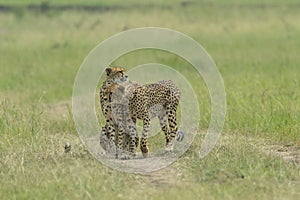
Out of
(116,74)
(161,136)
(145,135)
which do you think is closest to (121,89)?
(116,74)

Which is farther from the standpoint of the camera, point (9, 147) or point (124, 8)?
point (124, 8)

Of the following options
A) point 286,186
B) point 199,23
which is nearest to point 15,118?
point 286,186

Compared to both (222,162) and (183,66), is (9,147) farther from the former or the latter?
(183,66)

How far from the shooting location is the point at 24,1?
134 ft

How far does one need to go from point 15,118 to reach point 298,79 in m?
5.95

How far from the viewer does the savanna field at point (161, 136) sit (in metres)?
7.48

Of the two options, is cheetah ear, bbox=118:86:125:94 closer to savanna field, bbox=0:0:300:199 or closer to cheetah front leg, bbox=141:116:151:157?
cheetah front leg, bbox=141:116:151:157

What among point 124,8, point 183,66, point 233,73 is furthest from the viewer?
point 124,8

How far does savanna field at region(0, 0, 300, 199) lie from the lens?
7.48 metres

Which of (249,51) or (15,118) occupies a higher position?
(249,51)

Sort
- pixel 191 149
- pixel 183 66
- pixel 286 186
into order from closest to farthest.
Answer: pixel 286 186, pixel 191 149, pixel 183 66

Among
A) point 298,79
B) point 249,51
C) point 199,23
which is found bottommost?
point 298,79

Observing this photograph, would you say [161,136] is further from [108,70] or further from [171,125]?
[108,70]

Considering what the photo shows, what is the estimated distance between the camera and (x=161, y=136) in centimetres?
1038
